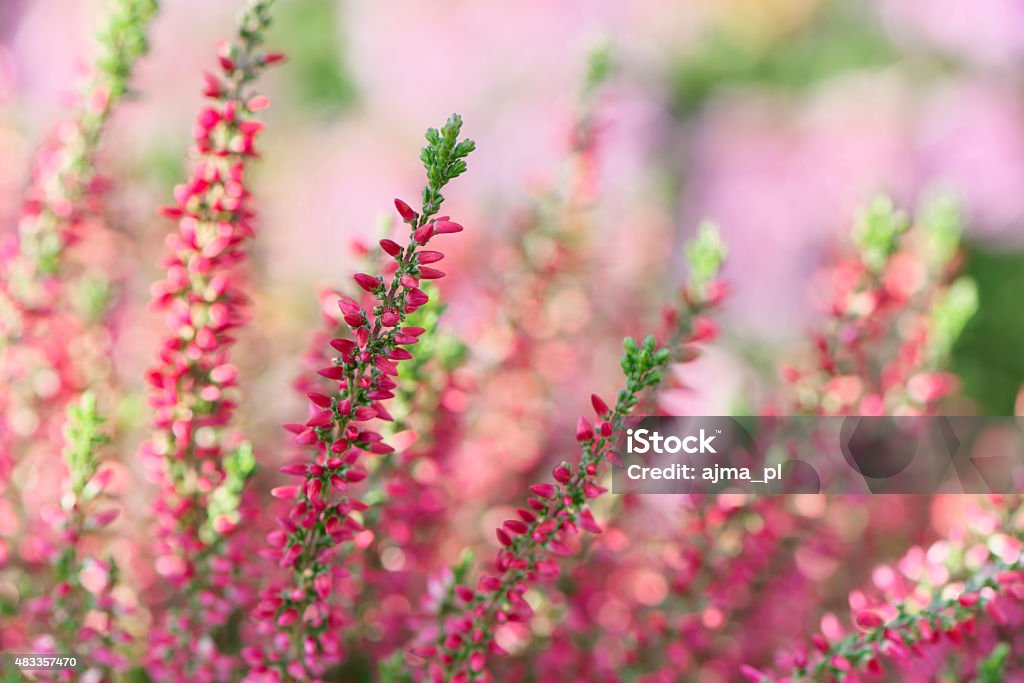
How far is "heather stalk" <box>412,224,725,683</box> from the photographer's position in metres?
0.40

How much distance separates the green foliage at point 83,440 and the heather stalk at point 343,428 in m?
0.11

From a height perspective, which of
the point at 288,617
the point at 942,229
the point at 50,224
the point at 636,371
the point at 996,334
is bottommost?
the point at 288,617

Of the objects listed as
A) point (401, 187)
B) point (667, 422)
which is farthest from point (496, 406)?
point (401, 187)

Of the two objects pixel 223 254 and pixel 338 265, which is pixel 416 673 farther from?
pixel 338 265

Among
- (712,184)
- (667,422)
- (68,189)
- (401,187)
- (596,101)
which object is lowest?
(667,422)

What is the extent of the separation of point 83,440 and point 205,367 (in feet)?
0.24

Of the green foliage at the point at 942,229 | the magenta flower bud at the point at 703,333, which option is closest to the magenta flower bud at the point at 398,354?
the magenta flower bud at the point at 703,333

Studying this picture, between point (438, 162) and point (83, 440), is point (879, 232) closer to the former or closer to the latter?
point (438, 162)

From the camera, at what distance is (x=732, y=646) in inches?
24.3

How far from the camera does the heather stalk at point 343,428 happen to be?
0.37 m

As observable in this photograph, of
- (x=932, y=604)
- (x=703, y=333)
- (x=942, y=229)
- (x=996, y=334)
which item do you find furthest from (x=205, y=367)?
(x=996, y=334)

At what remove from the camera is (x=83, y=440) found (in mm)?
459

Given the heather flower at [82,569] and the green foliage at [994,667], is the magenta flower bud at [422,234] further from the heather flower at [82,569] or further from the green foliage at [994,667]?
the green foliage at [994,667]

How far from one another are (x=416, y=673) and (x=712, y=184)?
3.50 ft
